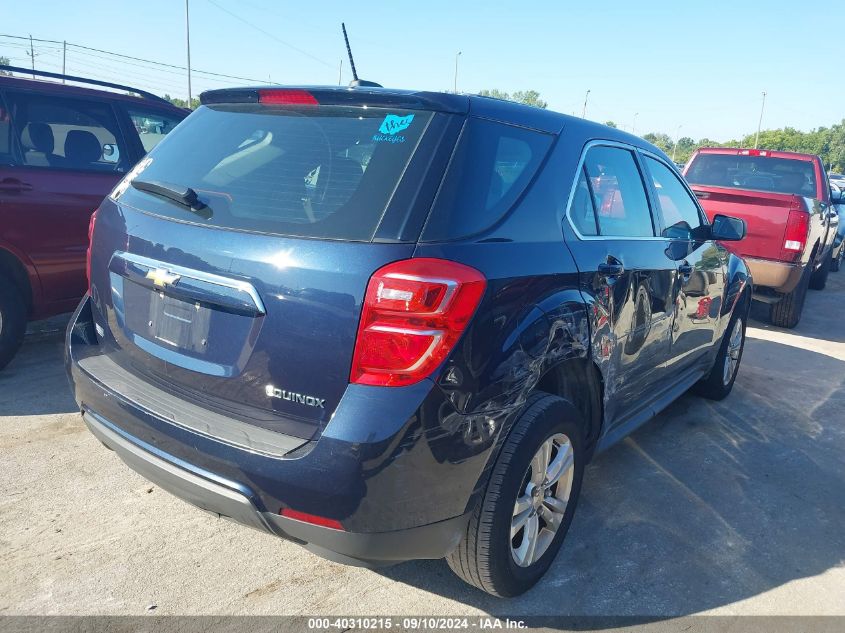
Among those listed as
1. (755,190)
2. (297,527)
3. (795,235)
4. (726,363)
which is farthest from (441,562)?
(755,190)

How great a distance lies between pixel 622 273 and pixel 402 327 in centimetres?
138

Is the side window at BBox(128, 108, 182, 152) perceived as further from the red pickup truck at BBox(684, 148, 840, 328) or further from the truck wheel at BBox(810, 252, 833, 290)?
the truck wheel at BBox(810, 252, 833, 290)

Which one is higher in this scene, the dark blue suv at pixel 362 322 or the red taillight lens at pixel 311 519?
the dark blue suv at pixel 362 322

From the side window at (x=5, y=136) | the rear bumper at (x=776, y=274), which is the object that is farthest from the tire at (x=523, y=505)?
the rear bumper at (x=776, y=274)

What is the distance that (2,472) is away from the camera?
3178 millimetres

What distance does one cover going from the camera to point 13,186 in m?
4.21

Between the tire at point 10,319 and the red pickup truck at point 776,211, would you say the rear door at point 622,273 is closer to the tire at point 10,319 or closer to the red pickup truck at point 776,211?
the tire at point 10,319

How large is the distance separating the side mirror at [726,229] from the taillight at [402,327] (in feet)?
8.58

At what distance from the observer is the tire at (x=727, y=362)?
474 centimetres

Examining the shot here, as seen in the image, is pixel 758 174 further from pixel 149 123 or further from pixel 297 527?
pixel 297 527

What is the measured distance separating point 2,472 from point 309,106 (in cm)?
231

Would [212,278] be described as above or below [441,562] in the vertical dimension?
above

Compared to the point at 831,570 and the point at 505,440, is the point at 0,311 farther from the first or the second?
the point at 831,570

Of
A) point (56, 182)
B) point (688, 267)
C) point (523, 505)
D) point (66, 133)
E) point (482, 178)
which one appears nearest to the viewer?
point (482, 178)
